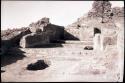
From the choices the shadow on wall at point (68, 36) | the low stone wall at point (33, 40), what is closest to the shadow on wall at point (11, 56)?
the low stone wall at point (33, 40)

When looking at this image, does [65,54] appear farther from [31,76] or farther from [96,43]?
[31,76]

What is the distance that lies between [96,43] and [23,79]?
22.4 feet

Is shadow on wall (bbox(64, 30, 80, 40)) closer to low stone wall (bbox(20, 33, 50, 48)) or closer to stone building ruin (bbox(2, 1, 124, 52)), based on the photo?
stone building ruin (bbox(2, 1, 124, 52))

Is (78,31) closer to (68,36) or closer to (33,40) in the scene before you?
(68,36)

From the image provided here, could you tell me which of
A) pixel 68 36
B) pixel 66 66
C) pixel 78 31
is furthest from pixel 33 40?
pixel 78 31

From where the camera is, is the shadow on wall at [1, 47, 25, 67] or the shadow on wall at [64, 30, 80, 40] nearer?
the shadow on wall at [1, 47, 25, 67]

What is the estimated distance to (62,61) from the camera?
14258mm

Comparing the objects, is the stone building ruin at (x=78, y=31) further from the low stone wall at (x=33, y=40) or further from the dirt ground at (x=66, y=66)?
the dirt ground at (x=66, y=66)

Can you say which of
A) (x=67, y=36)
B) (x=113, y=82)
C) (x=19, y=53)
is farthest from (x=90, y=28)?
(x=113, y=82)

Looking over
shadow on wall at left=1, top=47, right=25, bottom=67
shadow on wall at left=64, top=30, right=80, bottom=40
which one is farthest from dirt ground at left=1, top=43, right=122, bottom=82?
shadow on wall at left=64, top=30, right=80, bottom=40

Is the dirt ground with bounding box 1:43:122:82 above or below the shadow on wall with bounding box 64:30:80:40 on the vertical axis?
below

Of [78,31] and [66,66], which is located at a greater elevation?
[78,31]

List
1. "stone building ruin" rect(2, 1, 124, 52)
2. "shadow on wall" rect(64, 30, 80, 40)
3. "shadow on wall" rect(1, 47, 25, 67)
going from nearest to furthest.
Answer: "shadow on wall" rect(1, 47, 25, 67)
"stone building ruin" rect(2, 1, 124, 52)
"shadow on wall" rect(64, 30, 80, 40)

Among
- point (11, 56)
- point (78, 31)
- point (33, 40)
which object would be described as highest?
point (78, 31)
